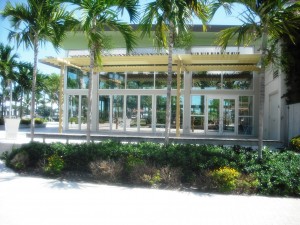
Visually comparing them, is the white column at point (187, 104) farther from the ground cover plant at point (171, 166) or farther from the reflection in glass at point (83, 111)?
the ground cover plant at point (171, 166)

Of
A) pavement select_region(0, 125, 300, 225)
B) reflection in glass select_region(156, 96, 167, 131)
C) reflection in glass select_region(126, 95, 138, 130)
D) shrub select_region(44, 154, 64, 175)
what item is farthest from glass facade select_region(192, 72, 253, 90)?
pavement select_region(0, 125, 300, 225)

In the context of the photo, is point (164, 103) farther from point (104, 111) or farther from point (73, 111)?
point (73, 111)

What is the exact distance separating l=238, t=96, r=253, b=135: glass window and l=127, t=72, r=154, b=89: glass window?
19.4 ft

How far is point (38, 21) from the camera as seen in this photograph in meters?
9.68

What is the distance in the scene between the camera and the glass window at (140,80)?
798 inches

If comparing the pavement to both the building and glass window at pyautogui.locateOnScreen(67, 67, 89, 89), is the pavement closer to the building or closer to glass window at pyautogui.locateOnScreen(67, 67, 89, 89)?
the building

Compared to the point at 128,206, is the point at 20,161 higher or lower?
higher

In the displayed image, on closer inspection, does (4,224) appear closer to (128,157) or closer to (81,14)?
(128,157)

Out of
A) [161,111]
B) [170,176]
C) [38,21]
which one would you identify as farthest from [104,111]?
[170,176]

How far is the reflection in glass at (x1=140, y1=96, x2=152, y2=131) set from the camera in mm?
20188

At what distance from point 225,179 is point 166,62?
11.9m

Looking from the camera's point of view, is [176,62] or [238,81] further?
[238,81]

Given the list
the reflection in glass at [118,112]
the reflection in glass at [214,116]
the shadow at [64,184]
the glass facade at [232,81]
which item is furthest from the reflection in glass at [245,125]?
the shadow at [64,184]

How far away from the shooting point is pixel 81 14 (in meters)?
8.35
